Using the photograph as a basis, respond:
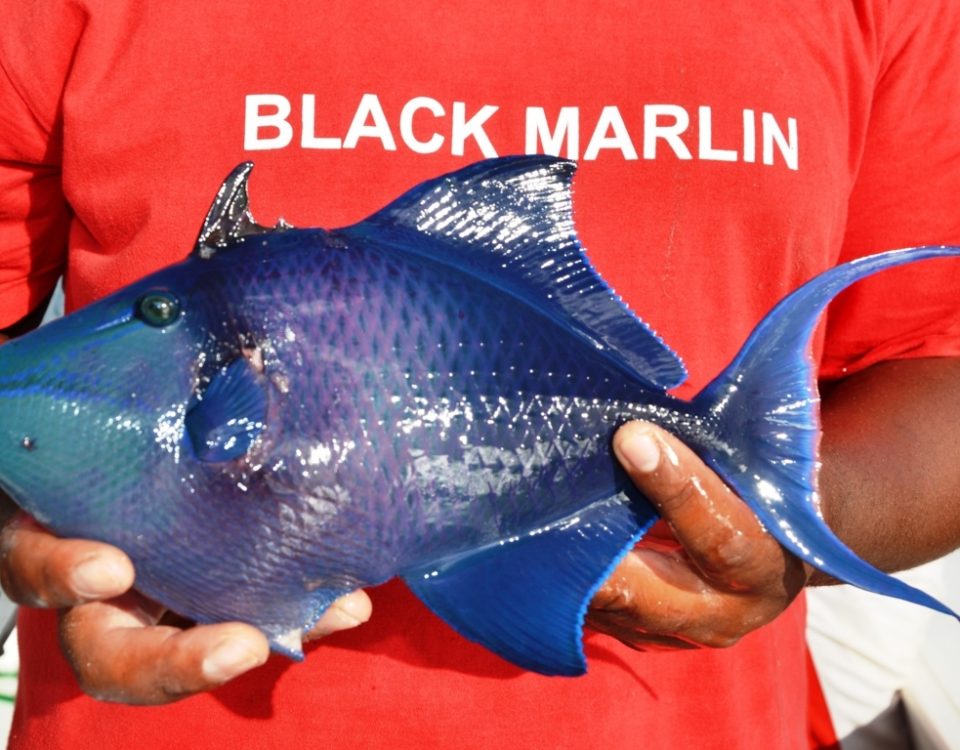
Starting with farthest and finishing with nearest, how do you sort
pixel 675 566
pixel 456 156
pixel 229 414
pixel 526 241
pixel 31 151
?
pixel 31 151 → pixel 456 156 → pixel 675 566 → pixel 526 241 → pixel 229 414

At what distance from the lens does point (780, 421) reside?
1124 millimetres

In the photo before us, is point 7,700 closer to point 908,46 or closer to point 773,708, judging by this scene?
point 773,708

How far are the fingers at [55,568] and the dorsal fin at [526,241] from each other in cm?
42

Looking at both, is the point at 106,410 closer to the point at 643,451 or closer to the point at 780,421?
the point at 643,451

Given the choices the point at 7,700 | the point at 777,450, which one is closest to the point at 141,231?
the point at 777,450

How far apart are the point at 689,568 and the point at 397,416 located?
49cm

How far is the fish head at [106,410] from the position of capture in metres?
1.07

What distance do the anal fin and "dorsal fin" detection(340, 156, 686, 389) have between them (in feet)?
0.57

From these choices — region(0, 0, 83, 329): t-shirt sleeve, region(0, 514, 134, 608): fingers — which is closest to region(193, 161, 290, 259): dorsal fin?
region(0, 514, 134, 608): fingers

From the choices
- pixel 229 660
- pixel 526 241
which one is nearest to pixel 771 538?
pixel 526 241

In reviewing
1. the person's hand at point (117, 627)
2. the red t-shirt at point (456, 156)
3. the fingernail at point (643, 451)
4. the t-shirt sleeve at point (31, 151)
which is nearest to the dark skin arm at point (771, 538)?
the fingernail at point (643, 451)

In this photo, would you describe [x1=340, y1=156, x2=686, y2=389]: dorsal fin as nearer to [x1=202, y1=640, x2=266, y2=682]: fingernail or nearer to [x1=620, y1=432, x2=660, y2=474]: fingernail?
[x1=620, y1=432, x2=660, y2=474]: fingernail

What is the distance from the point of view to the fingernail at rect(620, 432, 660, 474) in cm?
109

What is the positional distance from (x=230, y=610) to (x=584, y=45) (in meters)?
0.94
